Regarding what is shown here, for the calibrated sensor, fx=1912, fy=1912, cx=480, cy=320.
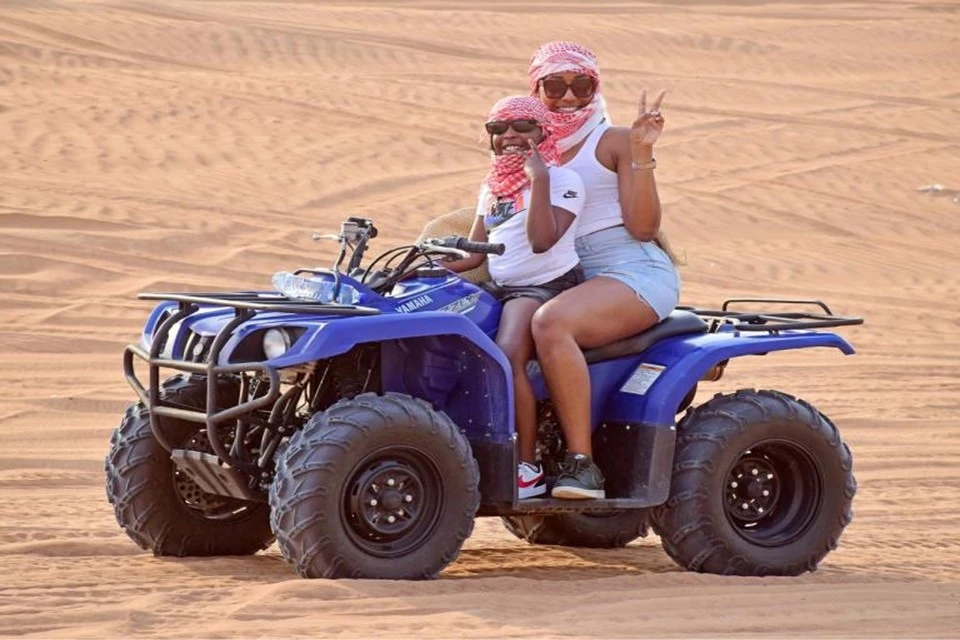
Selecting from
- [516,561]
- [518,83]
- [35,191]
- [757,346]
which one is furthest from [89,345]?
[518,83]

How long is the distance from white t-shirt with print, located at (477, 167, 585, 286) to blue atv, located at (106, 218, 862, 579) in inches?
7.1

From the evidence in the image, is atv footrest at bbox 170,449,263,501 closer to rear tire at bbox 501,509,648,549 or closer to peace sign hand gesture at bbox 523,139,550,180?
peace sign hand gesture at bbox 523,139,550,180

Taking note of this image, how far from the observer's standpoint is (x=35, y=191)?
18172 millimetres

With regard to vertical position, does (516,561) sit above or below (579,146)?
below

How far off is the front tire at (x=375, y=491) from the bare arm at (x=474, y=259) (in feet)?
3.04

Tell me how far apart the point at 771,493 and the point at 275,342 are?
2.41m

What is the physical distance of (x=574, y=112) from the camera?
7.84 meters

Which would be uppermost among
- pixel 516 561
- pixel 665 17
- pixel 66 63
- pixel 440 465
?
pixel 665 17

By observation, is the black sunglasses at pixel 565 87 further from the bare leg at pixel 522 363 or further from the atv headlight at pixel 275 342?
the atv headlight at pixel 275 342

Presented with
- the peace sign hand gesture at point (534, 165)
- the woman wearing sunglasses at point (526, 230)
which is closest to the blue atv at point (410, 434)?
the woman wearing sunglasses at point (526, 230)

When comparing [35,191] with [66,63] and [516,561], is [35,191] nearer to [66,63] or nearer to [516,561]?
[66,63]

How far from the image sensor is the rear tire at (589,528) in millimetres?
8812

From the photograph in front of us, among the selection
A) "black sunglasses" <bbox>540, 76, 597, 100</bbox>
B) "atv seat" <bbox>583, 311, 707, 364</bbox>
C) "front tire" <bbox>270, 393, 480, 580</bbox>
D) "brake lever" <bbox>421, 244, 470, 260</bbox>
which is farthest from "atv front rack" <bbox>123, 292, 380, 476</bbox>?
"black sunglasses" <bbox>540, 76, 597, 100</bbox>

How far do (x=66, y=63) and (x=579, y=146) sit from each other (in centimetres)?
1703
